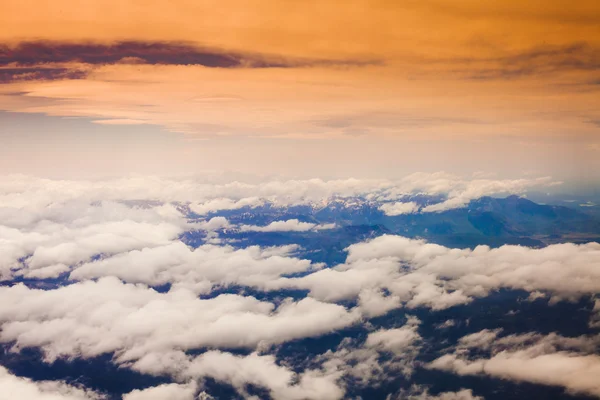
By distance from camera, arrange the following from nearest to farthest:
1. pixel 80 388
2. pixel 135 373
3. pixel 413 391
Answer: pixel 413 391
pixel 80 388
pixel 135 373

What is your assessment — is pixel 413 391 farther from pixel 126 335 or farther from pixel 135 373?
pixel 126 335

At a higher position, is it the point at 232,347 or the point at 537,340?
the point at 537,340

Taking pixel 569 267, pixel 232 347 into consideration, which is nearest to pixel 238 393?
pixel 232 347

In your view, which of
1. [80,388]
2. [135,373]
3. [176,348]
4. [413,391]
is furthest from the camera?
[176,348]

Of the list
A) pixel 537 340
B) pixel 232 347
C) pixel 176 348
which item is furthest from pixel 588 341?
pixel 176 348

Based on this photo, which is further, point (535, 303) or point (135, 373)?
point (535, 303)

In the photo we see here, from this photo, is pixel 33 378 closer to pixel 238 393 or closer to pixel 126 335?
pixel 126 335

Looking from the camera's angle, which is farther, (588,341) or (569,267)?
(569,267)

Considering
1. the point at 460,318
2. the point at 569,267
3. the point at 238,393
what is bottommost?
the point at 238,393

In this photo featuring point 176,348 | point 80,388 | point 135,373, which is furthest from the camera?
point 176,348
